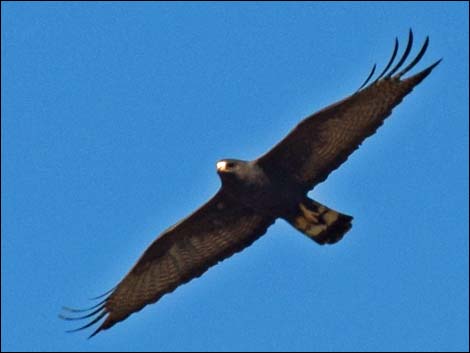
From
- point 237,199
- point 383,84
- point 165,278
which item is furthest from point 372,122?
point 165,278

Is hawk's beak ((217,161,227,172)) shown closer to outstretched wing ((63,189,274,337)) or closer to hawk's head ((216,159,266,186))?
hawk's head ((216,159,266,186))

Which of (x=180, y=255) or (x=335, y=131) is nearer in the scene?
(x=335, y=131)

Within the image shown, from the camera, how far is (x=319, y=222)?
19578 millimetres

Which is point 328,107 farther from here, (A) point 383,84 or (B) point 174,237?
(B) point 174,237

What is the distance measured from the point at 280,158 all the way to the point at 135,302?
7.80ft

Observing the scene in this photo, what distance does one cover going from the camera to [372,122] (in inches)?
761

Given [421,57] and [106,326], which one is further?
[106,326]

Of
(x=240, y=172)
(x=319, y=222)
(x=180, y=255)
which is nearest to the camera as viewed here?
(x=240, y=172)

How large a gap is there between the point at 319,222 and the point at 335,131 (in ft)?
3.20

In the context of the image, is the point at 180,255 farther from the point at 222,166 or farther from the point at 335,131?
the point at 335,131

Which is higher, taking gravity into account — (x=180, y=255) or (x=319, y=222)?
(x=180, y=255)

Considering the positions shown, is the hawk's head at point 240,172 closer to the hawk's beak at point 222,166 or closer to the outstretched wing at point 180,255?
the hawk's beak at point 222,166

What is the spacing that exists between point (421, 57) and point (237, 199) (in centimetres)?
249

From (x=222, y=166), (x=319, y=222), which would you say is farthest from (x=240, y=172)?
(x=319, y=222)
